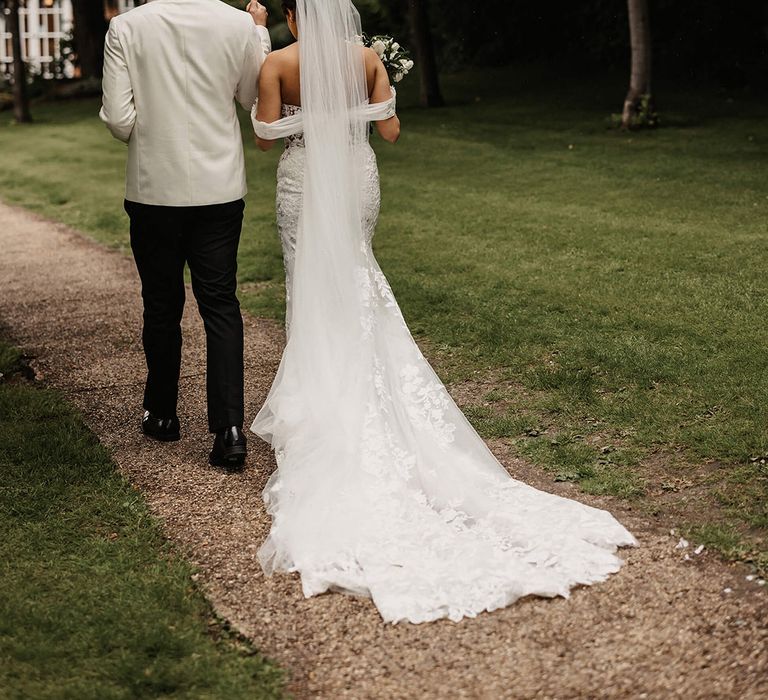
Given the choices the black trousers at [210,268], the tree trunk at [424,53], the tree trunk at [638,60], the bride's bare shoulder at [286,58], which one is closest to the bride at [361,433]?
the bride's bare shoulder at [286,58]

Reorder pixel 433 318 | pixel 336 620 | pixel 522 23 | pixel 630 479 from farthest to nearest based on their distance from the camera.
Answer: pixel 522 23
pixel 433 318
pixel 630 479
pixel 336 620

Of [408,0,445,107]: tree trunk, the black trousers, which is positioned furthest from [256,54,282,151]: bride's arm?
[408,0,445,107]: tree trunk

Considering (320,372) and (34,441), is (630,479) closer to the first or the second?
(320,372)

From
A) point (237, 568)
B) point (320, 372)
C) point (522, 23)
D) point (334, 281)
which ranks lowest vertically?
point (237, 568)

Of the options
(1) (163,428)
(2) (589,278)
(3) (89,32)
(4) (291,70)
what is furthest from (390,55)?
(3) (89,32)

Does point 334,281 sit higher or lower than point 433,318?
higher

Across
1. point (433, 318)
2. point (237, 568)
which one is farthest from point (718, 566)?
point (433, 318)

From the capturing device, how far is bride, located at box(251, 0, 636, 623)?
11.7 feet

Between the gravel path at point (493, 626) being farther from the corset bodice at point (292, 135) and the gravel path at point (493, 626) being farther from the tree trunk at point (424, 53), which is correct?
the tree trunk at point (424, 53)

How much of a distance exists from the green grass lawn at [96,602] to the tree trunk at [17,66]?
19.5m

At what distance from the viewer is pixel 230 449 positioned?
462 cm

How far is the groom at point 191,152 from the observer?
173 inches

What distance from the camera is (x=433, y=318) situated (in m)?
7.25

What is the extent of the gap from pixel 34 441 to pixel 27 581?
147cm
